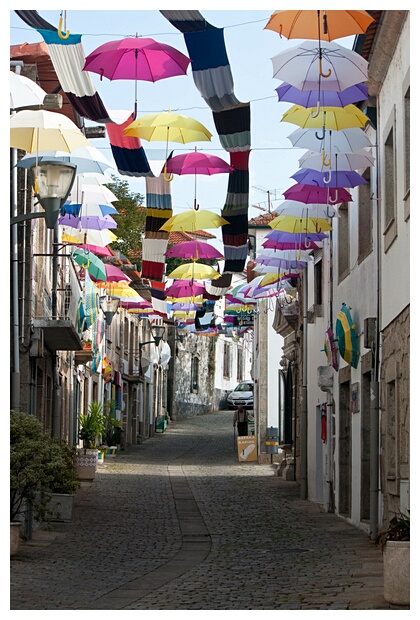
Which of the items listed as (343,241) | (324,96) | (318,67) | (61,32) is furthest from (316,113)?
(343,241)

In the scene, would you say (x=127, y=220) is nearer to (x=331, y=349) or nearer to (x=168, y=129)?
(x=331, y=349)

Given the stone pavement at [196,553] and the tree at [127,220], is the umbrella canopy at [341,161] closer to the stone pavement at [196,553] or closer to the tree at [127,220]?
the stone pavement at [196,553]

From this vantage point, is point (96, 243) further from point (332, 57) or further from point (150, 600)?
point (150, 600)

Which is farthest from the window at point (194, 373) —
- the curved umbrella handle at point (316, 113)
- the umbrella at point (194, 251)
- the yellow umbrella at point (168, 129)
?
the curved umbrella handle at point (316, 113)

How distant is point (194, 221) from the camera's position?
63.2 feet

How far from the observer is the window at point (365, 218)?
18375 mm

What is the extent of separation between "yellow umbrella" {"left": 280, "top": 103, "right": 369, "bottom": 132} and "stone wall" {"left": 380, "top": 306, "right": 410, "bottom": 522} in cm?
235

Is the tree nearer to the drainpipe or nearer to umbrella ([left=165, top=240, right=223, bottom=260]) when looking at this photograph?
the drainpipe

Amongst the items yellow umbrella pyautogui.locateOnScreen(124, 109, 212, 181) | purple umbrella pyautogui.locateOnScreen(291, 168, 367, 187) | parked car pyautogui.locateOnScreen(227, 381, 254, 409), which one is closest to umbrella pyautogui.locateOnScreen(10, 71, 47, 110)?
yellow umbrella pyautogui.locateOnScreen(124, 109, 212, 181)

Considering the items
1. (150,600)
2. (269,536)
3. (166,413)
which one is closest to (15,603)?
(150,600)

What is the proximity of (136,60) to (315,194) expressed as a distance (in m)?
4.37

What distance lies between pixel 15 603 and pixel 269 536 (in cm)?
748

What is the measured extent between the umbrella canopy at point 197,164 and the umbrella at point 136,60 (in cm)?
317

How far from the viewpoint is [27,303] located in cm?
2020
